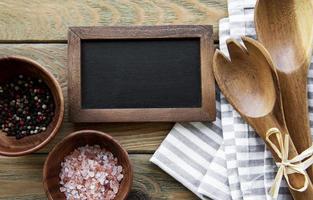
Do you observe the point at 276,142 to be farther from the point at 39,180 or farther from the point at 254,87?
the point at 39,180

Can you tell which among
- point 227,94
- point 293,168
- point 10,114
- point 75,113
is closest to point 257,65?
point 227,94

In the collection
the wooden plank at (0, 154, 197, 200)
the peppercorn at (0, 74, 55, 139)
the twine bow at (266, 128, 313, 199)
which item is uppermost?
the peppercorn at (0, 74, 55, 139)

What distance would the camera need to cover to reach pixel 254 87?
0.93 meters

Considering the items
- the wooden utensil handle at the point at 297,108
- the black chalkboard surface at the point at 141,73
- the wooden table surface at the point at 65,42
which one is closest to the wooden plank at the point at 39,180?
the wooden table surface at the point at 65,42

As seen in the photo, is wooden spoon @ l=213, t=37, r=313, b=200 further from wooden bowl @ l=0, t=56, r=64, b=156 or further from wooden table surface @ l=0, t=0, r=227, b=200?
wooden bowl @ l=0, t=56, r=64, b=156

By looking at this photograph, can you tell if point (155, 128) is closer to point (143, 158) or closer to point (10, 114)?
point (143, 158)

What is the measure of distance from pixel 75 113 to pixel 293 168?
356 mm

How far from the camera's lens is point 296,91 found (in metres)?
0.92

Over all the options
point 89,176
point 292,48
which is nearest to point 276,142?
point 292,48

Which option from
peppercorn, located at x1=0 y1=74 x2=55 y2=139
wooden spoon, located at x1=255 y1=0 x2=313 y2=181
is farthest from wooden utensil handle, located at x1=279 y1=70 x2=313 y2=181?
peppercorn, located at x1=0 y1=74 x2=55 y2=139

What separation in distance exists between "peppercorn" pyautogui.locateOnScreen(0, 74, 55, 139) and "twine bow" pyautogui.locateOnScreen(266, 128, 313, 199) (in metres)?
0.36

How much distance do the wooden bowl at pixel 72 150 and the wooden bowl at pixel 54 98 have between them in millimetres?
31

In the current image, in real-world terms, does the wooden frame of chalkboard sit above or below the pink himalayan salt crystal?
above

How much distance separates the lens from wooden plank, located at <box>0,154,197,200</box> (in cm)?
97
